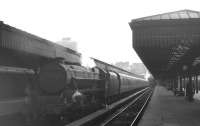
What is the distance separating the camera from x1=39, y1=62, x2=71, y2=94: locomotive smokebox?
56.6 feet

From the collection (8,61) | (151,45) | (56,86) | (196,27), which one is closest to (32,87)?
(56,86)

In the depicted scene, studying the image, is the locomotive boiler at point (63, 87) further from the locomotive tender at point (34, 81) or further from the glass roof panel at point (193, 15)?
the glass roof panel at point (193, 15)

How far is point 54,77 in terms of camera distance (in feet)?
57.9

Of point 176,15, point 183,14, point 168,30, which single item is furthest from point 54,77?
→ point 183,14

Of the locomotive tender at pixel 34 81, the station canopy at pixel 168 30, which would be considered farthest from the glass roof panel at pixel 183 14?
the locomotive tender at pixel 34 81

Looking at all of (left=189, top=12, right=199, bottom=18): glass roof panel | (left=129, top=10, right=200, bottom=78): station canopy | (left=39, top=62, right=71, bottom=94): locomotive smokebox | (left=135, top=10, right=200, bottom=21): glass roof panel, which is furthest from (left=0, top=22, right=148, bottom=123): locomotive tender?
(left=189, top=12, right=199, bottom=18): glass roof panel

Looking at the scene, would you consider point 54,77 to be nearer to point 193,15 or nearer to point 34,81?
point 34,81

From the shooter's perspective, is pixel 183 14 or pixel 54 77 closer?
pixel 54 77

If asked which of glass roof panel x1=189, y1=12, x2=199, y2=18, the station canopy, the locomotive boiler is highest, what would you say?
glass roof panel x1=189, y1=12, x2=199, y2=18

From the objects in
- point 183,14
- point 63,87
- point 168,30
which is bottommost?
point 63,87

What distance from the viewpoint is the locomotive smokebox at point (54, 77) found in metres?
17.2

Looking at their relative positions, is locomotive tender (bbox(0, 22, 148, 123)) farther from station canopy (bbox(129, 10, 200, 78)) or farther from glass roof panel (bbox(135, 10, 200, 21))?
glass roof panel (bbox(135, 10, 200, 21))

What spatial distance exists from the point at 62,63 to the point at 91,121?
10.6 feet

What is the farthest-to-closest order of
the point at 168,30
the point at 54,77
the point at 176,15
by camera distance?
the point at 176,15, the point at 168,30, the point at 54,77
